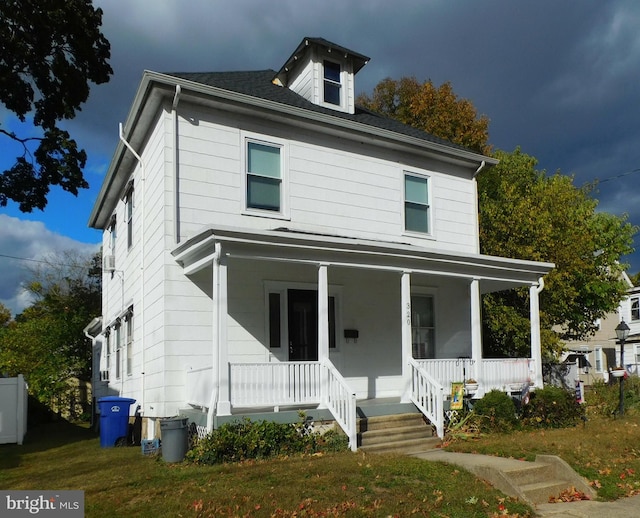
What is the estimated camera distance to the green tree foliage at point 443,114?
90.8 feet

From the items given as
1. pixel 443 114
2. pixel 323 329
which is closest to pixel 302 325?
pixel 323 329

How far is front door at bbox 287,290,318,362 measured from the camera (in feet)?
40.5

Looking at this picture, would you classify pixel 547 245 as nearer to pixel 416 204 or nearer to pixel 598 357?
pixel 416 204

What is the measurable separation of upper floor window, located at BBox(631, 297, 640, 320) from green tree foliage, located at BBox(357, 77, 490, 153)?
16.3 meters

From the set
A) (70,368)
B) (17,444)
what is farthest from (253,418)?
(70,368)

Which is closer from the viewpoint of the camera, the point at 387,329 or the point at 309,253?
the point at 309,253

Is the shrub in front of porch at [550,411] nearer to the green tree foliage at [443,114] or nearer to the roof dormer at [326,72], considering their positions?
the roof dormer at [326,72]

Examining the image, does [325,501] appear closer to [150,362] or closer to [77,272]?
[150,362]

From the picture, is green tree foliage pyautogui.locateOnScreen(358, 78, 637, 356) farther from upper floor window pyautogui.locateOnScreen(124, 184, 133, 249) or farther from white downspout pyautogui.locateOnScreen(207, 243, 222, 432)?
white downspout pyautogui.locateOnScreen(207, 243, 222, 432)

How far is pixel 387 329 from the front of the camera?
1375 centimetres

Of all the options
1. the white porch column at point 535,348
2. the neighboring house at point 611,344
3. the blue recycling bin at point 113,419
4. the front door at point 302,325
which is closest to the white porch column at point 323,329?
the front door at point 302,325

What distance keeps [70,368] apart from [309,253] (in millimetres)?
15542

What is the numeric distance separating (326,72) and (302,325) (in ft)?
21.3

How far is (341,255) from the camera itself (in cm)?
1116
